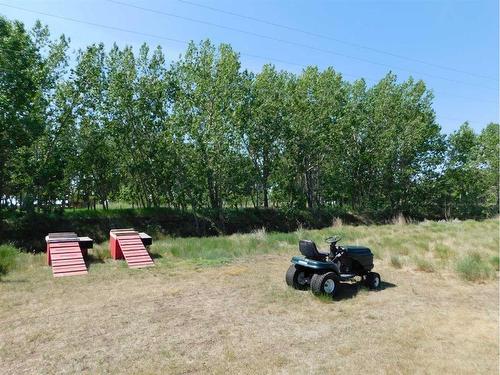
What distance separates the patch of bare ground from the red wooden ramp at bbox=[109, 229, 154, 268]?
1758 millimetres

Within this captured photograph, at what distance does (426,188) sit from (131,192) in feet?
89.9

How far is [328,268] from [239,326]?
2.91m

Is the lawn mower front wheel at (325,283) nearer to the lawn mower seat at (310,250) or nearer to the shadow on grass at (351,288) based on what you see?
the shadow on grass at (351,288)

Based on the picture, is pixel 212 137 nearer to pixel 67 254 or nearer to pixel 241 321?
pixel 67 254

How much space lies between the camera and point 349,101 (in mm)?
33344

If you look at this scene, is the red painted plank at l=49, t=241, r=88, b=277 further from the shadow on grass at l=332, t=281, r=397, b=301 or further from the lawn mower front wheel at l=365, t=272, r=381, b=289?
the lawn mower front wheel at l=365, t=272, r=381, b=289

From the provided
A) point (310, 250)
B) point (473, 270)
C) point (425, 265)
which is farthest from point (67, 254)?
point (473, 270)

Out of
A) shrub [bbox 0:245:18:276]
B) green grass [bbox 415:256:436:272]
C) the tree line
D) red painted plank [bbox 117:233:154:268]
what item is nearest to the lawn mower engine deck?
green grass [bbox 415:256:436:272]

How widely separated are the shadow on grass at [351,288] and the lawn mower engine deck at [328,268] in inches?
6.9

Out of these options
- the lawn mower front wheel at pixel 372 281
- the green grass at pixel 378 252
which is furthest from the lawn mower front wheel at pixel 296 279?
the green grass at pixel 378 252

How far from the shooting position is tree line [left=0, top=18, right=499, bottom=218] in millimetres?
19020

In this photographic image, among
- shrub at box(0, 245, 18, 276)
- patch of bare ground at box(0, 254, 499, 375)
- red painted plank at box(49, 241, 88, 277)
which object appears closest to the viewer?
patch of bare ground at box(0, 254, 499, 375)

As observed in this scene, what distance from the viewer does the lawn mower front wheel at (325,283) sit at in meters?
8.62

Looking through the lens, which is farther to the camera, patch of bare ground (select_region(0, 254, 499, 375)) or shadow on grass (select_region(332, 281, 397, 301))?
shadow on grass (select_region(332, 281, 397, 301))
